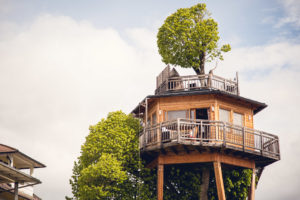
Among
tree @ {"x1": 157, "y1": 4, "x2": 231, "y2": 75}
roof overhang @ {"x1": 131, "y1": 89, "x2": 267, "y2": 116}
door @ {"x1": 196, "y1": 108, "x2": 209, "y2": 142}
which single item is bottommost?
door @ {"x1": 196, "y1": 108, "x2": 209, "y2": 142}

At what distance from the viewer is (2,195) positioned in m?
31.7

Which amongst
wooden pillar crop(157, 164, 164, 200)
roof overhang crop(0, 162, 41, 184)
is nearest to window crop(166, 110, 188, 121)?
wooden pillar crop(157, 164, 164, 200)

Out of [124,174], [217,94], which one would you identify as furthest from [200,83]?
[124,174]

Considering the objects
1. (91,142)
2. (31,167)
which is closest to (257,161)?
(91,142)

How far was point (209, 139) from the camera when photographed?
2692cm

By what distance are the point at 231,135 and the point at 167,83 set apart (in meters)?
5.63

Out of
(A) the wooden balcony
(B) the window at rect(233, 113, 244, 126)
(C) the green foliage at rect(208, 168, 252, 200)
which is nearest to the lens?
(A) the wooden balcony

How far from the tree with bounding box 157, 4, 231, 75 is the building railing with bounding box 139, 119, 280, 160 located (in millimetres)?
7041

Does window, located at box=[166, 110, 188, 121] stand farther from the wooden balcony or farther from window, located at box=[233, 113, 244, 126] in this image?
window, located at box=[233, 113, 244, 126]

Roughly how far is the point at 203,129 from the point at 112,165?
20.1 ft

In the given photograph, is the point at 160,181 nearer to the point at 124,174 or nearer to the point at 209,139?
the point at 124,174

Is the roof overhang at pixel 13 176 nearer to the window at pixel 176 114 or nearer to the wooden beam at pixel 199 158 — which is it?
the wooden beam at pixel 199 158

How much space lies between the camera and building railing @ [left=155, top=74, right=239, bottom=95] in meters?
31.2

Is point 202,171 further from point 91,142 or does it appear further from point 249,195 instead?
point 91,142
